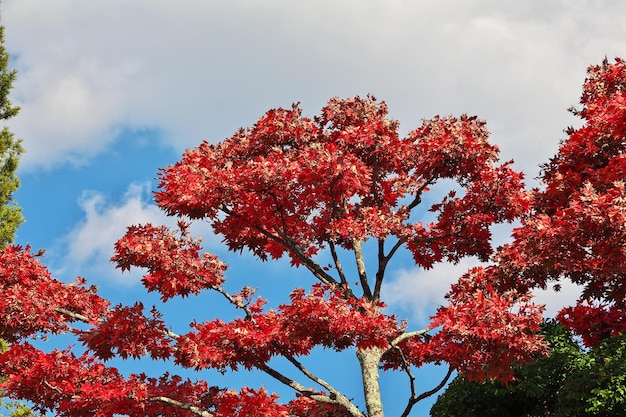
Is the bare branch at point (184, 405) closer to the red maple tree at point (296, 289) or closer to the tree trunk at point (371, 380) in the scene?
the red maple tree at point (296, 289)

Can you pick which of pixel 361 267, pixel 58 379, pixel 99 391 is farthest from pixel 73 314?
pixel 361 267

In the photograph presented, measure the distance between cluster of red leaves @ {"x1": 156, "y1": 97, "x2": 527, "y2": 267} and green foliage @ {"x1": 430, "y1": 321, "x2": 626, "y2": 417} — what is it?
2.59 m

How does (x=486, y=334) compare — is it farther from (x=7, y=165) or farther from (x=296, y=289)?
(x=7, y=165)

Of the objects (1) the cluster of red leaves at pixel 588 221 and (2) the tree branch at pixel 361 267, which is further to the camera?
(2) the tree branch at pixel 361 267

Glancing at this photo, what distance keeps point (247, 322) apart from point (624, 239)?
5.72 m

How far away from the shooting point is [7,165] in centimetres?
2220

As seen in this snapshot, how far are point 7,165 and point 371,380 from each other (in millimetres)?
16441

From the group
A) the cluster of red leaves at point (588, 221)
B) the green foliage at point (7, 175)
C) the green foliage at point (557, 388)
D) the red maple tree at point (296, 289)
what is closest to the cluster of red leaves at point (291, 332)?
the red maple tree at point (296, 289)

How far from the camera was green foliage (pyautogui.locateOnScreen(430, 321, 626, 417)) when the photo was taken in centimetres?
1142

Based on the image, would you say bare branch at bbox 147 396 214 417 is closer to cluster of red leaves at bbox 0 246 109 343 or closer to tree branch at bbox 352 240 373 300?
cluster of red leaves at bbox 0 246 109 343

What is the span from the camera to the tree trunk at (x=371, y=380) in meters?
10.9

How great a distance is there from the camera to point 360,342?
9930 mm

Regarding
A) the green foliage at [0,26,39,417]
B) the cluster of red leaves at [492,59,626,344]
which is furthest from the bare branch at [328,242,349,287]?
the green foliage at [0,26,39,417]

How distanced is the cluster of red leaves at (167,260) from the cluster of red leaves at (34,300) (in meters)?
1.93
